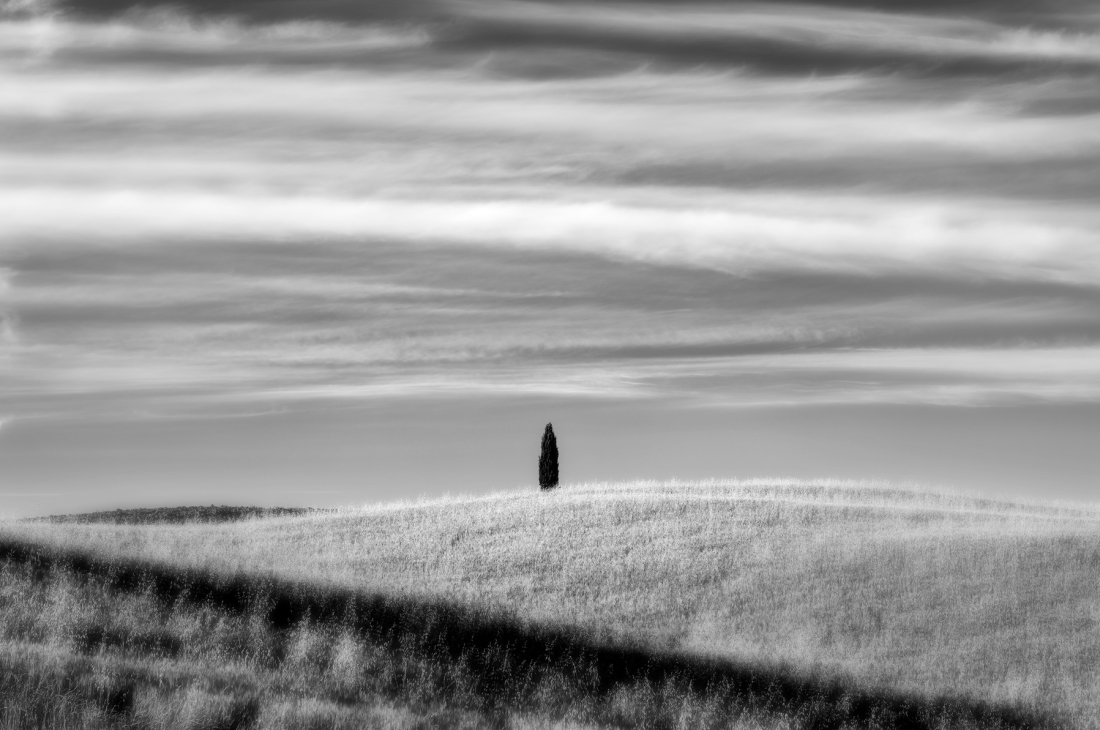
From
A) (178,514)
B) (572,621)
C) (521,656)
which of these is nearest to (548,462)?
(178,514)

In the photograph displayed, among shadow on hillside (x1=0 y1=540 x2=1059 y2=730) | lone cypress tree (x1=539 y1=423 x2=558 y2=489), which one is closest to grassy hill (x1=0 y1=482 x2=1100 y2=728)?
shadow on hillside (x1=0 y1=540 x2=1059 y2=730)

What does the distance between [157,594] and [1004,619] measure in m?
21.7

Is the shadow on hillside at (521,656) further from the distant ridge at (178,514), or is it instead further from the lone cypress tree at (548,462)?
the distant ridge at (178,514)

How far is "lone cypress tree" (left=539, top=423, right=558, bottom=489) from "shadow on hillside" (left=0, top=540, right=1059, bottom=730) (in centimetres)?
2136

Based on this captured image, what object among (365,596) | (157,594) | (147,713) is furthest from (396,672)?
(147,713)

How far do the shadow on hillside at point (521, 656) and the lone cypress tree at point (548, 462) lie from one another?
21356mm

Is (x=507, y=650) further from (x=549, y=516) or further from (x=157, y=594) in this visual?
(x=549, y=516)

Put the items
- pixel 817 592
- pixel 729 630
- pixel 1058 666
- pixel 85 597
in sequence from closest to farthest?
pixel 85 597 < pixel 1058 666 < pixel 729 630 < pixel 817 592

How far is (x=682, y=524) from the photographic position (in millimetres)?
35531

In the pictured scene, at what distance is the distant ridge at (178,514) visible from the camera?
159 ft

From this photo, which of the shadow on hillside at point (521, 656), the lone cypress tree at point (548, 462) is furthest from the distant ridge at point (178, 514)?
the shadow on hillside at point (521, 656)

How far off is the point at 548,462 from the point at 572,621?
69.7 feet

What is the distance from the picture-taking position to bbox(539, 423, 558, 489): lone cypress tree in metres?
46.7

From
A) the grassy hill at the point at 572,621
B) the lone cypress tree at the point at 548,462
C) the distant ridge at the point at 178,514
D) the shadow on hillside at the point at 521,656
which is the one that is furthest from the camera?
the distant ridge at the point at 178,514
